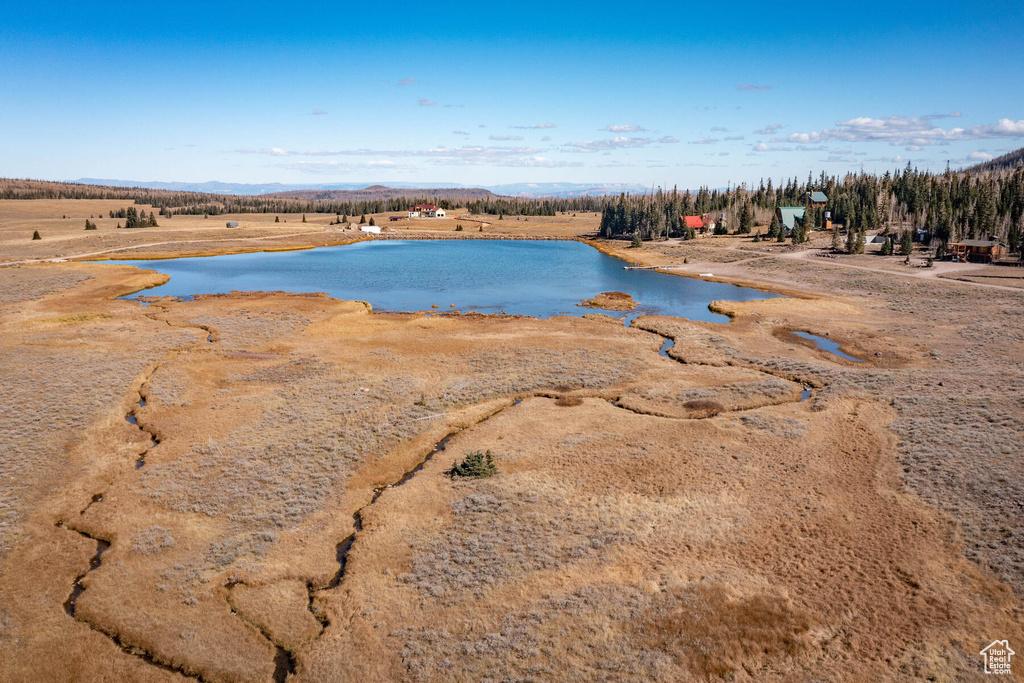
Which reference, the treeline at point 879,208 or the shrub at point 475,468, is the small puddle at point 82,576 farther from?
the treeline at point 879,208

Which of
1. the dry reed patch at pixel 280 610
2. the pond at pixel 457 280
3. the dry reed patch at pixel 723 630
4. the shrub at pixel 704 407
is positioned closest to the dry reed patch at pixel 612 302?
the pond at pixel 457 280

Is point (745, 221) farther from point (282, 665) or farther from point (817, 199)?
point (282, 665)

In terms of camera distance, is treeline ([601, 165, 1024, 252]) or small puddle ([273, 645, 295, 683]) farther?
treeline ([601, 165, 1024, 252])

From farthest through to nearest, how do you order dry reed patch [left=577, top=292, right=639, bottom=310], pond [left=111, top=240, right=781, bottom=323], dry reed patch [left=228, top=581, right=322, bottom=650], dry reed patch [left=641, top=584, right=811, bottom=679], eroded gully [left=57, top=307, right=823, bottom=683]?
pond [left=111, top=240, right=781, bottom=323] < dry reed patch [left=577, top=292, right=639, bottom=310] < dry reed patch [left=228, top=581, right=322, bottom=650] < eroded gully [left=57, top=307, right=823, bottom=683] < dry reed patch [left=641, top=584, right=811, bottom=679]

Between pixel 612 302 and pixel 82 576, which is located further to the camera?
pixel 612 302

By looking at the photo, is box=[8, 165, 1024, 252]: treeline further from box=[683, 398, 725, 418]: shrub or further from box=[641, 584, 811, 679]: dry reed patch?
box=[641, 584, 811, 679]: dry reed patch

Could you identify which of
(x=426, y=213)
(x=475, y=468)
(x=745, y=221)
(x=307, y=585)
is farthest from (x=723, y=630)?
(x=426, y=213)

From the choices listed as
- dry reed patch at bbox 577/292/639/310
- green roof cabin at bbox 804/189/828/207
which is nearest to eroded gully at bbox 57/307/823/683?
dry reed patch at bbox 577/292/639/310
